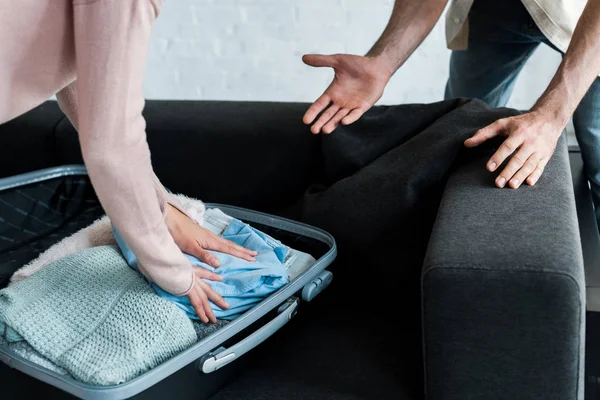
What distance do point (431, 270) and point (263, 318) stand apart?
34 cm

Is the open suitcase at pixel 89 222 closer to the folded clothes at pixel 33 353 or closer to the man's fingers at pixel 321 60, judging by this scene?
the folded clothes at pixel 33 353

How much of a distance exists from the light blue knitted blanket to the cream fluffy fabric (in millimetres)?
162

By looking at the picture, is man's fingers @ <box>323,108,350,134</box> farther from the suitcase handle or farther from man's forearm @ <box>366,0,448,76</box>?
the suitcase handle

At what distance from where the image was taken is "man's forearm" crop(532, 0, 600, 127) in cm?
127

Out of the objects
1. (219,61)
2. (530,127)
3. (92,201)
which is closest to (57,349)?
(92,201)

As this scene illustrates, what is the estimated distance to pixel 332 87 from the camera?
58.1 inches

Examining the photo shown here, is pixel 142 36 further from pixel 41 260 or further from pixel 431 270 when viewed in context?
Result: pixel 41 260

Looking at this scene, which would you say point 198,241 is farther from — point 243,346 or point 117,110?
point 117,110

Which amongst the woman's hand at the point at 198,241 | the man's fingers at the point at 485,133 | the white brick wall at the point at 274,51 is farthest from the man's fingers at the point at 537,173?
the white brick wall at the point at 274,51

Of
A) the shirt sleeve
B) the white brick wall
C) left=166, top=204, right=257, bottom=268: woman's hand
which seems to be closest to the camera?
the shirt sleeve

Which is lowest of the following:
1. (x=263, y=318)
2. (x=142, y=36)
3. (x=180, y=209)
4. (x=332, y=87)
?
(x=263, y=318)

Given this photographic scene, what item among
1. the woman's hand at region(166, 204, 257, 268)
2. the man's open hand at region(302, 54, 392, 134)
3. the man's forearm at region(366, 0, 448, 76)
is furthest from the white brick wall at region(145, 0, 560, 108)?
the woman's hand at region(166, 204, 257, 268)

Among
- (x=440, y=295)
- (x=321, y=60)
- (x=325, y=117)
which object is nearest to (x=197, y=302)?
(x=440, y=295)

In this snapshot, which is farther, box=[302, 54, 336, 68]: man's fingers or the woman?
box=[302, 54, 336, 68]: man's fingers
